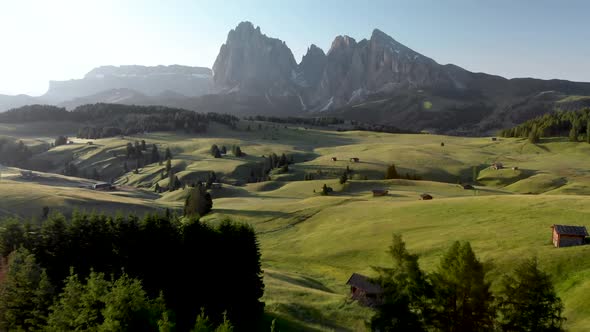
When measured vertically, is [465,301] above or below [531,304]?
below

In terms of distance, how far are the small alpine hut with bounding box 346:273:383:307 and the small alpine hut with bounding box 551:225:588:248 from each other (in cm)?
2241

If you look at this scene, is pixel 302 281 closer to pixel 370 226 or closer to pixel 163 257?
pixel 163 257

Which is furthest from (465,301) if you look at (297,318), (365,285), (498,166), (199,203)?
(498,166)

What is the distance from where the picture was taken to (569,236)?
55.9m

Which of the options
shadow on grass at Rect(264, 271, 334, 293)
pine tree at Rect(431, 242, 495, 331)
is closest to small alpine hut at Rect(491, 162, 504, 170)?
shadow on grass at Rect(264, 271, 334, 293)

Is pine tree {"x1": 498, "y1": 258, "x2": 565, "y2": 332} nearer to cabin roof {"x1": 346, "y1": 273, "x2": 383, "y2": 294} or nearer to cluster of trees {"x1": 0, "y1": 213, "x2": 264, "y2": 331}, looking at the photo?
cabin roof {"x1": 346, "y1": 273, "x2": 383, "y2": 294}

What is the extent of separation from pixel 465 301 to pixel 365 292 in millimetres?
22337

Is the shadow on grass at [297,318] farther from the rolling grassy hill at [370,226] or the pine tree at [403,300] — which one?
the pine tree at [403,300]

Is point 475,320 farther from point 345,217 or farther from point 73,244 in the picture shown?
point 345,217

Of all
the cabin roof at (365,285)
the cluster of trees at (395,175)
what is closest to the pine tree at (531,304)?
the cabin roof at (365,285)

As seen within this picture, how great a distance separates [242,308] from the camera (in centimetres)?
4747

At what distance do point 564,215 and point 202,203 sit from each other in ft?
263

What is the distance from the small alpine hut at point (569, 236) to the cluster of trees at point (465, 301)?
26.9 m

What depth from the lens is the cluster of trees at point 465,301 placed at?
31.2 metres
